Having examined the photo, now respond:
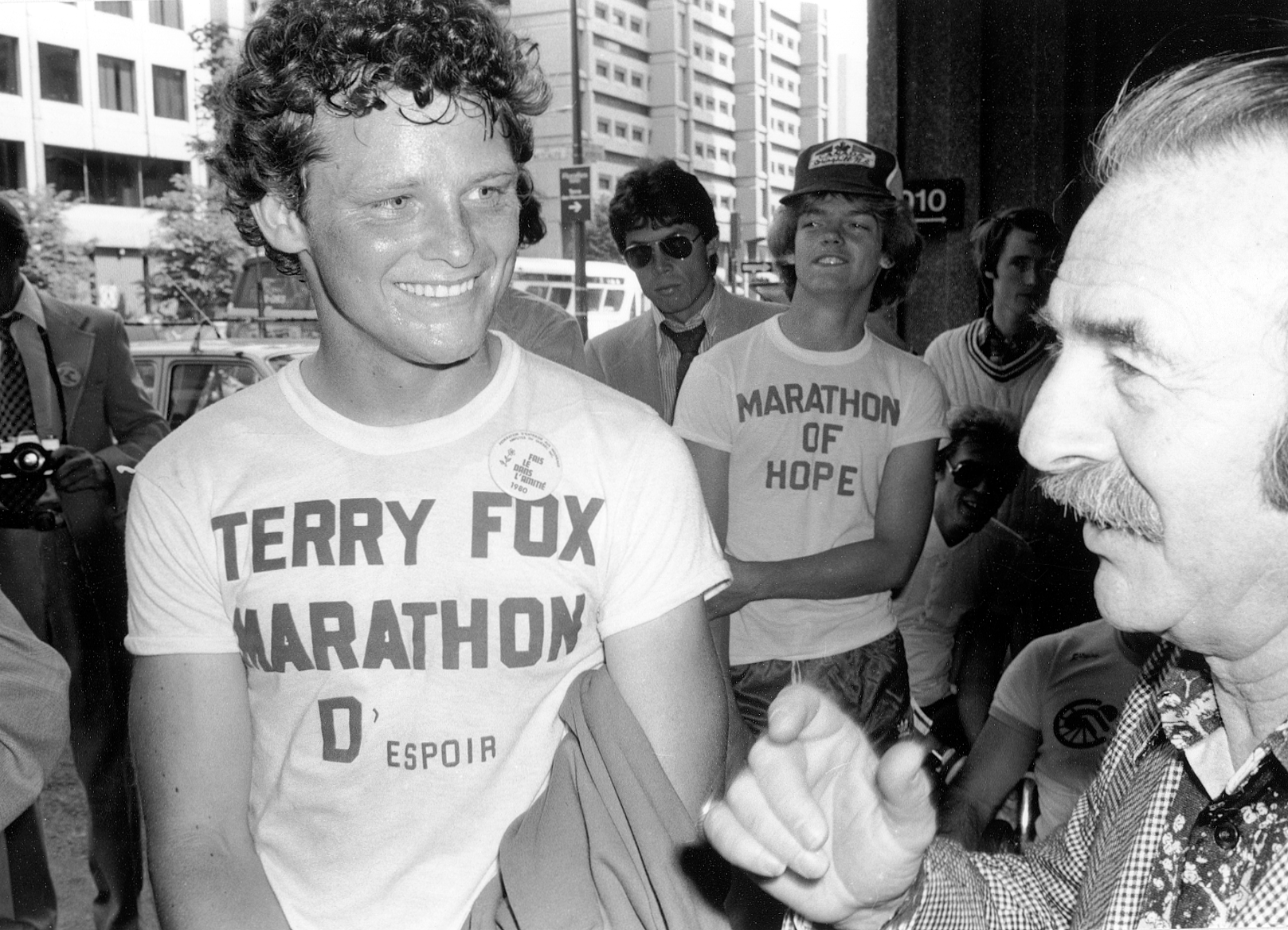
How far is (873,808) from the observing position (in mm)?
1014

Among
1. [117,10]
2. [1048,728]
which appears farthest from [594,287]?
[1048,728]

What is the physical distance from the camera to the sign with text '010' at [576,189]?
12000mm

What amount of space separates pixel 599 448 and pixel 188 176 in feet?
123

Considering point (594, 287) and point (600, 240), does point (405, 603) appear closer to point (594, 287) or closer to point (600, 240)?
point (594, 287)

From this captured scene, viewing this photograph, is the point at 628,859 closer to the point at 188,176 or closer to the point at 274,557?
the point at 274,557

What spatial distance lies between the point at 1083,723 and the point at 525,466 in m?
1.77

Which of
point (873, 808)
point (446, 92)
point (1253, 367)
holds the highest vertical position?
point (446, 92)

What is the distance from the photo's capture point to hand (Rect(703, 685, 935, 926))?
0.96 m

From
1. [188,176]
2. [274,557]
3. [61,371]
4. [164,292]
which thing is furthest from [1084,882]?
[188,176]

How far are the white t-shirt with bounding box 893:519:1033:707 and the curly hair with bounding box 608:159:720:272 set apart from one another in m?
1.44

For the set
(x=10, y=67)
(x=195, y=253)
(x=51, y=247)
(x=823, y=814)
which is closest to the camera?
(x=823, y=814)

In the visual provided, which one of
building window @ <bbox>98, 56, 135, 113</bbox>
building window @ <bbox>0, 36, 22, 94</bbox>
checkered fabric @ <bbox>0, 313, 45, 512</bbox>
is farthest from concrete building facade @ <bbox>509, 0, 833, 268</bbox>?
building window @ <bbox>0, 36, 22, 94</bbox>

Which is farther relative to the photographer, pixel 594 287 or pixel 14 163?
pixel 14 163

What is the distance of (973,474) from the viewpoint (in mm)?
3654
